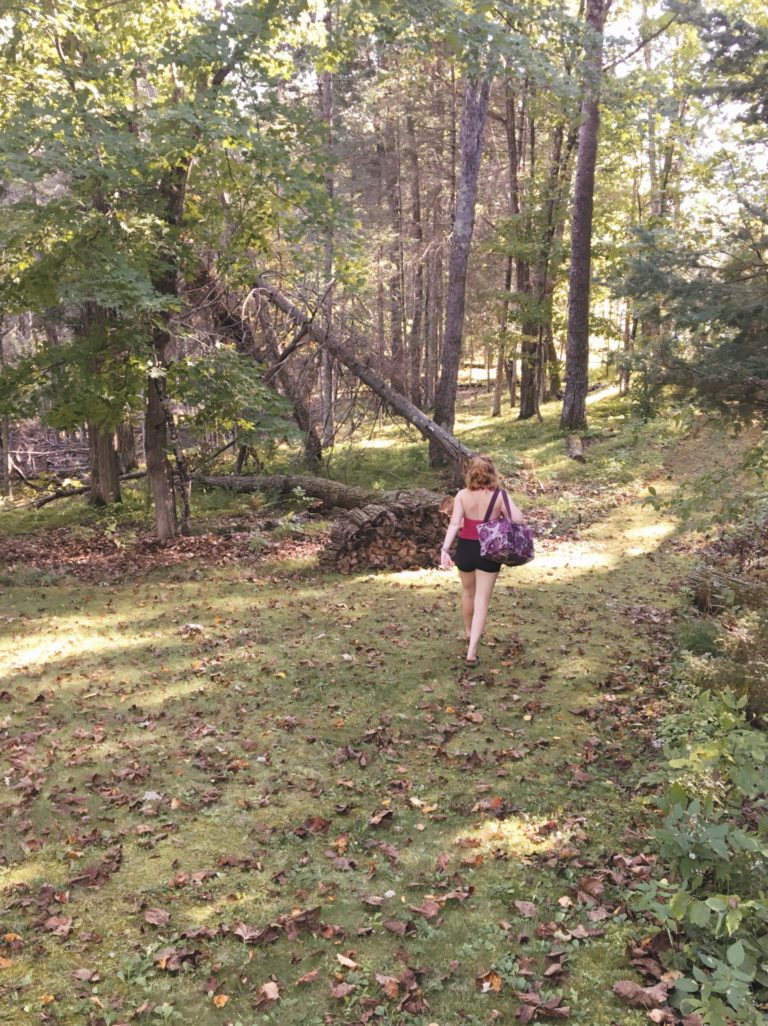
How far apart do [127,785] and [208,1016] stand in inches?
86.1

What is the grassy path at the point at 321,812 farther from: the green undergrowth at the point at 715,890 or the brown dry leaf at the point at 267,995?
the green undergrowth at the point at 715,890

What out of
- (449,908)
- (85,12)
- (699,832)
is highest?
(85,12)

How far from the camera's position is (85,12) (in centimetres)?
939

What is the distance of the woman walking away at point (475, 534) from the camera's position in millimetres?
6832

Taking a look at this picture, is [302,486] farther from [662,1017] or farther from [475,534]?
[662,1017]

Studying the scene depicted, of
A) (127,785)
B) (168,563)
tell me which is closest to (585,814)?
(127,785)

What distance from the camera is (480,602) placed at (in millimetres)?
6848

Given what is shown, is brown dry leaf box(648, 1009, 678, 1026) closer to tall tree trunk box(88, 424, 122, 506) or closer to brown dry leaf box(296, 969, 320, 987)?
brown dry leaf box(296, 969, 320, 987)

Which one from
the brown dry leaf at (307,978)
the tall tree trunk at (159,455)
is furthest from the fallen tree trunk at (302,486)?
the brown dry leaf at (307,978)

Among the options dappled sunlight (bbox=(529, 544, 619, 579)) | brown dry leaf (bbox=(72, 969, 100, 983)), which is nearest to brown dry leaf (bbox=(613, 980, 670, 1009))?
brown dry leaf (bbox=(72, 969, 100, 983))

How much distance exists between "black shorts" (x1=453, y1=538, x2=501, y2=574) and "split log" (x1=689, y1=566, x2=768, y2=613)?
7.72 feet

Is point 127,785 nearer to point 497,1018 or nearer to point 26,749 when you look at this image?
point 26,749

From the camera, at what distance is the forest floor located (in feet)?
11.0

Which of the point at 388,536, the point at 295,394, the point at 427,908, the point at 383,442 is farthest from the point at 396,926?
the point at 383,442
